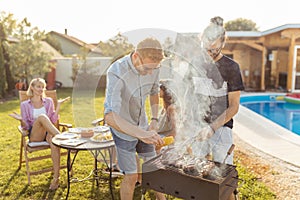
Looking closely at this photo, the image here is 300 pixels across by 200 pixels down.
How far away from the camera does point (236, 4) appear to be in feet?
17.8

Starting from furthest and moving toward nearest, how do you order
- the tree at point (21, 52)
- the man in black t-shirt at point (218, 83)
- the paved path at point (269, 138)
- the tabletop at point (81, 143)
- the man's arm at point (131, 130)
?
the tree at point (21, 52) < the paved path at point (269, 138) < the tabletop at point (81, 143) < the man in black t-shirt at point (218, 83) < the man's arm at point (131, 130)

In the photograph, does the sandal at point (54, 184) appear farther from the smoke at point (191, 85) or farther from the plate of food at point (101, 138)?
the smoke at point (191, 85)

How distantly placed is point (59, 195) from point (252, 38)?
11.1m

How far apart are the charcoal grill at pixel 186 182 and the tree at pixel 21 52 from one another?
9878 mm

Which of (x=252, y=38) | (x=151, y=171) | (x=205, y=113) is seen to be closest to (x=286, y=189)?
(x=205, y=113)

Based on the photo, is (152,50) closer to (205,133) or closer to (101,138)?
(205,133)

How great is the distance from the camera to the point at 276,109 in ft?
29.6

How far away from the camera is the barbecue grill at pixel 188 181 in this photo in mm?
1537

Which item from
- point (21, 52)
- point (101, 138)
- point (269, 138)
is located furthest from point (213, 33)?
point (21, 52)

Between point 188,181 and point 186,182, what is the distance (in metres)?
0.02

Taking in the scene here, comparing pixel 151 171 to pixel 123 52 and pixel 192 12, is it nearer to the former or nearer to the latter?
pixel 123 52

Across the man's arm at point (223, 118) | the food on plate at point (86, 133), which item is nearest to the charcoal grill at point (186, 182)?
the man's arm at point (223, 118)

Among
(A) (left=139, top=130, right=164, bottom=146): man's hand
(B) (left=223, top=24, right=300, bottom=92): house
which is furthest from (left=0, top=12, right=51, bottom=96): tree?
(A) (left=139, top=130, right=164, bottom=146): man's hand

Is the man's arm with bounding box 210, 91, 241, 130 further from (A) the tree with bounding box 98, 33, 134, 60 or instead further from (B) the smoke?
(A) the tree with bounding box 98, 33, 134, 60
